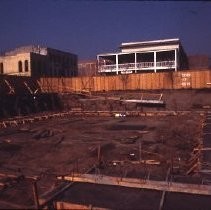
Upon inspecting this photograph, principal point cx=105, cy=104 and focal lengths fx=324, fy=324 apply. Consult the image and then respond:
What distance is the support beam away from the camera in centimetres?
823

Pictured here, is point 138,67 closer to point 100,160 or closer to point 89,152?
point 89,152

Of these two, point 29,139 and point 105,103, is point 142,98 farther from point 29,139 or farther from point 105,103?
point 29,139

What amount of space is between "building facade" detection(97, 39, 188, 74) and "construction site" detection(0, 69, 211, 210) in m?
10.3

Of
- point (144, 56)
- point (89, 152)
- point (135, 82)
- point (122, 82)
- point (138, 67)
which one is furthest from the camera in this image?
point (144, 56)

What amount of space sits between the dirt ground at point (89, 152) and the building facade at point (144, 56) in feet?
76.9

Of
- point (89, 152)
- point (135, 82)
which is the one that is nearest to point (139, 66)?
point (135, 82)

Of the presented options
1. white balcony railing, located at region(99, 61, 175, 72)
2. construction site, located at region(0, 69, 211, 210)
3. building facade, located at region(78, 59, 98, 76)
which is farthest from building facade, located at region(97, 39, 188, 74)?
building facade, located at region(78, 59, 98, 76)

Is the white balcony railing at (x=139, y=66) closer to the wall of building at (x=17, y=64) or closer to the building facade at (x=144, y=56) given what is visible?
the building facade at (x=144, y=56)

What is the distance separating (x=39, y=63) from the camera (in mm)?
45375

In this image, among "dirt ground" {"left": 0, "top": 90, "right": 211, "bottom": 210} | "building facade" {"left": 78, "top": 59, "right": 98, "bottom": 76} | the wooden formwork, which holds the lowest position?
"dirt ground" {"left": 0, "top": 90, "right": 211, "bottom": 210}

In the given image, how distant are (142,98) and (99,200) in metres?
24.5

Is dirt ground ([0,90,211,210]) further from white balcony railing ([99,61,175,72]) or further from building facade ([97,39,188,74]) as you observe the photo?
Answer: building facade ([97,39,188,74])

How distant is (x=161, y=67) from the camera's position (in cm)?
4409

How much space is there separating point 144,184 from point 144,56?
41.4m
